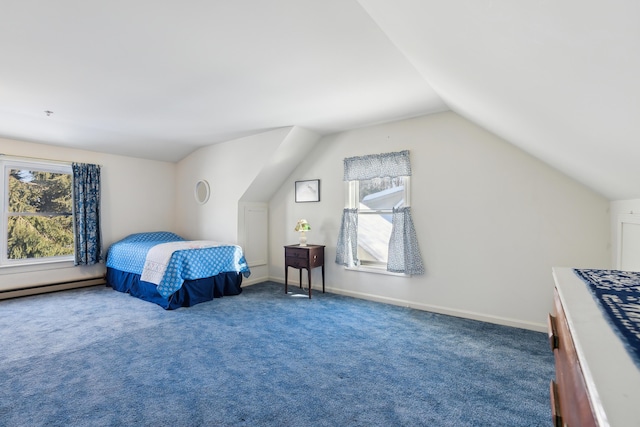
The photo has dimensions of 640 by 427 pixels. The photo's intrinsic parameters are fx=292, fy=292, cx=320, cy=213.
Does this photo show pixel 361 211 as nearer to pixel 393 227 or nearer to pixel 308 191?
pixel 393 227

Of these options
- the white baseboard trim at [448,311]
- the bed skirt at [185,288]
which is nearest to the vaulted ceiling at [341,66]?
the white baseboard trim at [448,311]

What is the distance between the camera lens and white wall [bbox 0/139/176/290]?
4.00 m

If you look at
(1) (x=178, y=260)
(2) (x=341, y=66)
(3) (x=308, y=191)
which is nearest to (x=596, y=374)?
(2) (x=341, y=66)

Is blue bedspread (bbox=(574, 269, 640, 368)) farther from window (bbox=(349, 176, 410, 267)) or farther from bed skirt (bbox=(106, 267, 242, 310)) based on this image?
bed skirt (bbox=(106, 267, 242, 310))

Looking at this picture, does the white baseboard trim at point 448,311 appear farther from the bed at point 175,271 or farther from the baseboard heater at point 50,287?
the baseboard heater at point 50,287

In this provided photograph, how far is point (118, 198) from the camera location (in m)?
4.82

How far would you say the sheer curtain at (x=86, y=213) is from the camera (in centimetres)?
431

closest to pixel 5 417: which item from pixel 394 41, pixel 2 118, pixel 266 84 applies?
pixel 266 84

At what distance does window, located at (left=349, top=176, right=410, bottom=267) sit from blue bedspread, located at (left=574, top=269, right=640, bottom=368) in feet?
7.77

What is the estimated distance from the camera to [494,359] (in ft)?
7.24

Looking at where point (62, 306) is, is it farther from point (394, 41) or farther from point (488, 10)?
point (488, 10)

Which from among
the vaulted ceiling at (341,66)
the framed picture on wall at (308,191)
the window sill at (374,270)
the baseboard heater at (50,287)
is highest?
the vaulted ceiling at (341,66)

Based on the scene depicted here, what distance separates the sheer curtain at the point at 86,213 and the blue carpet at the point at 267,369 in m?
1.20

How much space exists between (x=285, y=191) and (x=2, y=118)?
341cm
